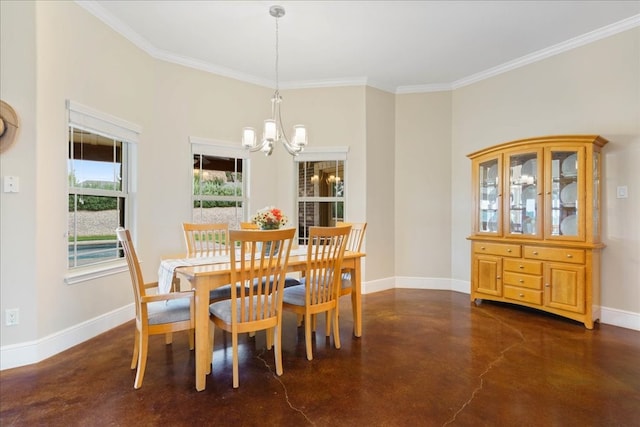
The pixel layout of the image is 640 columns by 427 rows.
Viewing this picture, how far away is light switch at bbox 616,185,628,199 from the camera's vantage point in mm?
3400

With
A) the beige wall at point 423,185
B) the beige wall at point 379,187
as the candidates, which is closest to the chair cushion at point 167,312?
the beige wall at point 379,187

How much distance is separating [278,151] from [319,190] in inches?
33.3

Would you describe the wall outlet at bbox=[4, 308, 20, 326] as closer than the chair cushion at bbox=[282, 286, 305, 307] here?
Yes

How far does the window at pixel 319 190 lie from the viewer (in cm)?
493

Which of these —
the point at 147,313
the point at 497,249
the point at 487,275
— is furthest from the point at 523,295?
the point at 147,313

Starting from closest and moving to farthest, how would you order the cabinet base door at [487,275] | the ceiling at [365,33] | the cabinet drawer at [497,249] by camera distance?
the ceiling at [365,33] < the cabinet drawer at [497,249] < the cabinet base door at [487,275]

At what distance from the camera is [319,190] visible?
4992mm

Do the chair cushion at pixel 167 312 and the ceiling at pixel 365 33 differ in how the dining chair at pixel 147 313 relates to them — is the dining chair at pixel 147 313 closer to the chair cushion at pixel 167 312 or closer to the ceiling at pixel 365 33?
the chair cushion at pixel 167 312

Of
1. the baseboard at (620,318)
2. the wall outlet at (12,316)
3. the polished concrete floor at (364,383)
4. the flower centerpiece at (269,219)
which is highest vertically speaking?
the flower centerpiece at (269,219)

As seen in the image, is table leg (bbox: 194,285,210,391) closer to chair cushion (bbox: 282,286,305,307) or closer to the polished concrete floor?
the polished concrete floor

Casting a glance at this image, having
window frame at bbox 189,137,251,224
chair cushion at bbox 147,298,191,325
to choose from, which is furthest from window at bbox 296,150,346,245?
chair cushion at bbox 147,298,191,325

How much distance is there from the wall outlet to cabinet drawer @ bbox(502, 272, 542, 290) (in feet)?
15.1

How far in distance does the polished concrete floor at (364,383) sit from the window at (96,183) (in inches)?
32.9

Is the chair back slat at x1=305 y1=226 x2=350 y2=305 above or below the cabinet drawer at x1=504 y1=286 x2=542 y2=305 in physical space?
above
